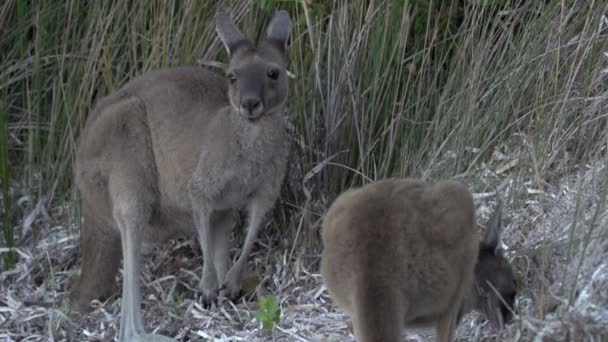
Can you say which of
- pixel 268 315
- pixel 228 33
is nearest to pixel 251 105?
pixel 228 33

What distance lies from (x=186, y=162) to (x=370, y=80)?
1.13 meters

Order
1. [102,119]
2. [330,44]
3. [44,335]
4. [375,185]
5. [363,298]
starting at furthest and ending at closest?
[330,44], [102,119], [44,335], [375,185], [363,298]

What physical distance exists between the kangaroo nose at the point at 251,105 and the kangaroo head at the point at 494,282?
1.41 meters

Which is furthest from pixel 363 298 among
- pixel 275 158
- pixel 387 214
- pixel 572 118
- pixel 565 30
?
pixel 565 30

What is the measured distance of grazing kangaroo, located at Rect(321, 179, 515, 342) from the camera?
374cm

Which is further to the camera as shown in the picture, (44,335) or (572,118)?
(572,118)

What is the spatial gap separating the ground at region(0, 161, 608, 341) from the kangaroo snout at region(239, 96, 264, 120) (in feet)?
2.43

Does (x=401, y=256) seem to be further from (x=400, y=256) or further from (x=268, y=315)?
(x=268, y=315)

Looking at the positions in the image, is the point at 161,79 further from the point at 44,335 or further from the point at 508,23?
the point at 508,23

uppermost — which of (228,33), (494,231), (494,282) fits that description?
(228,33)

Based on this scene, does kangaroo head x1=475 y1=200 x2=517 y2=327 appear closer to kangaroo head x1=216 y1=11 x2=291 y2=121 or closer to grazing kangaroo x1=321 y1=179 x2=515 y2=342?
grazing kangaroo x1=321 y1=179 x2=515 y2=342

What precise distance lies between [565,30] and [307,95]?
4.43 feet

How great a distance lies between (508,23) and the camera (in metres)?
6.34

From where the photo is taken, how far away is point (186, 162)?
5.54 metres
